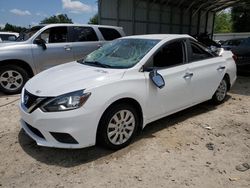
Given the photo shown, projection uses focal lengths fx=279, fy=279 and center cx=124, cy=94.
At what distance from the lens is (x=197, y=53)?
5.28 m

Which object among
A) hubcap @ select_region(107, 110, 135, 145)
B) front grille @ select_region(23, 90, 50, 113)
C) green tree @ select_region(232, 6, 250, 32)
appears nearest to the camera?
front grille @ select_region(23, 90, 50, 113)

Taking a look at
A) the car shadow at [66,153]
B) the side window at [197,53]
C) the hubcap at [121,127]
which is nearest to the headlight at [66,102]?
the hubcap at [121,127]

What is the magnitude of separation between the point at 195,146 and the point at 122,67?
161 centimetres

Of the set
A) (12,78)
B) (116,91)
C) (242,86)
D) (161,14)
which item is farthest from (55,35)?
(161,14)

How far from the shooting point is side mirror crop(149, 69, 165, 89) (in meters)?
4.17

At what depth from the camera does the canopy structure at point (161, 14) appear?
16.8 meters

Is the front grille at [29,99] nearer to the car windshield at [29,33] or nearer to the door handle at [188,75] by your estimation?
the door handle at [188,75]

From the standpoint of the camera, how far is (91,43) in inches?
328

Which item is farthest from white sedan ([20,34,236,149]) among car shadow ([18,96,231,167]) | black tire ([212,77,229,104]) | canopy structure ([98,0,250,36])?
canopy structure ([98,0,250,36])

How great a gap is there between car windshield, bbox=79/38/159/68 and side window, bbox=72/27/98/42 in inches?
127

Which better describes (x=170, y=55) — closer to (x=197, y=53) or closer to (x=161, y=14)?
(x=197, y=53)

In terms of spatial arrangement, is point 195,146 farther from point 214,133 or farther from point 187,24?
point 187,24

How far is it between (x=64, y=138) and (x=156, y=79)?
1608 millimetres

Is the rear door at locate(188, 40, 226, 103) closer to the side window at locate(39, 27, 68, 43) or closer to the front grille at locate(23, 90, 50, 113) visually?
the front grille at locate(23, 90, 50, 113)
